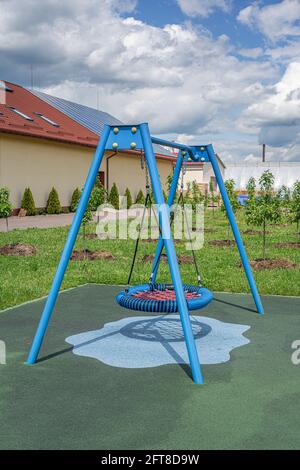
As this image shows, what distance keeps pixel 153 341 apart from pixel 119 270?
3.99m

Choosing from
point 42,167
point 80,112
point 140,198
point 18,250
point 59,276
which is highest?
point 80,112

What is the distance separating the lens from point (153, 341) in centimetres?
492

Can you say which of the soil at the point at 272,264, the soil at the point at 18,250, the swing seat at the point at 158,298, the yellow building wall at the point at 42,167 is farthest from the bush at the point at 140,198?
the swing seat at the point at 158,298

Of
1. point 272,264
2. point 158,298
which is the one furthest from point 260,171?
point 158,298

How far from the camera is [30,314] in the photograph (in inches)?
231

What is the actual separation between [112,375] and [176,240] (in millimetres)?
9854

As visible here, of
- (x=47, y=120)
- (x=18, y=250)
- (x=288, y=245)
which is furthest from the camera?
(x=47, y=120)

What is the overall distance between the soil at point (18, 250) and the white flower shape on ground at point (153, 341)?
5532mm

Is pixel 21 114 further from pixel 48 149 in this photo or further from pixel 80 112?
pixel 80 112

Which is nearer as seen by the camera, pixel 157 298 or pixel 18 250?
pixel 157 298

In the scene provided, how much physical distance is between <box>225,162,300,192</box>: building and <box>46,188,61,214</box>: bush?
2966 cm

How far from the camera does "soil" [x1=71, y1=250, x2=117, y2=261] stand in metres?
10.4

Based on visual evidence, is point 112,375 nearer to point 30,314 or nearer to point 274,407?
point 274,407

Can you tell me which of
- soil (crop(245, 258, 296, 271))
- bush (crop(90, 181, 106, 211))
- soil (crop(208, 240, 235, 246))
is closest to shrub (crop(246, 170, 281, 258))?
soil (crop(245, 258, 296, 271))
